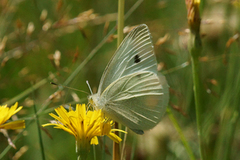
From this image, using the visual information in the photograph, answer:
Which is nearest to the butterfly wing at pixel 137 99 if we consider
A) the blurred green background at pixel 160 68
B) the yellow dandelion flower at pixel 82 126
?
the blurred green background at pixel 160 68

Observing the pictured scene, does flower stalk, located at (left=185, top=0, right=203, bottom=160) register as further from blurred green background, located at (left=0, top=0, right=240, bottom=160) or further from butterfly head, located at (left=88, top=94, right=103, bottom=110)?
butterfly head, located at (left=88, top=94, right=103, bottom=110)

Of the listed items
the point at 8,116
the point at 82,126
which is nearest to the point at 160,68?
the point at 82,126

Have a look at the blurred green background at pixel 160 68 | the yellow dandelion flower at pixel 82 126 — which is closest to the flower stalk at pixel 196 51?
the blurred green background at pixel 160 68

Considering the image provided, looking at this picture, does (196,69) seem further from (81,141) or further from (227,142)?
(81,141)

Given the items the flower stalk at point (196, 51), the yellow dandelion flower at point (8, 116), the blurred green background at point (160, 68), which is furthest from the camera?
the blurred green background at point (160, 68)

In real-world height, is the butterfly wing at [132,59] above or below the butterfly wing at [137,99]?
above

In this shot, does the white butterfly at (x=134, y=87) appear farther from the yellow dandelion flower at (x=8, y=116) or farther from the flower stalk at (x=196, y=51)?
the yellow dandelion flower at (x=8, y=116)

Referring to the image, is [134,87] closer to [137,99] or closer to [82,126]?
[137,99]

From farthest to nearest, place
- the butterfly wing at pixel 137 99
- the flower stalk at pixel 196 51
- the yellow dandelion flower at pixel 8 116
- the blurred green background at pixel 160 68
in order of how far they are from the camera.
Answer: the blurred green background at pixel 160 68
the butterfly wing at pixel 137 99
the flower stalk at pixel 196 51
the yellow dandelion flower at pixel 8 116

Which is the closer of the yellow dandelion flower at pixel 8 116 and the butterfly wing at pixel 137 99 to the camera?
the yellow dandelion flower at pixel 8 116
